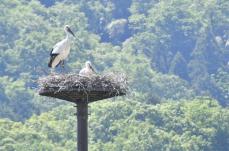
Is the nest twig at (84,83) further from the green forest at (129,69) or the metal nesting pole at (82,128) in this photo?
the green forest at (129,69)

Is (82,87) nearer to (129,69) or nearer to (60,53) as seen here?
(60,53)

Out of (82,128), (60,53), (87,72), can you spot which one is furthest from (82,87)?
(60,53)

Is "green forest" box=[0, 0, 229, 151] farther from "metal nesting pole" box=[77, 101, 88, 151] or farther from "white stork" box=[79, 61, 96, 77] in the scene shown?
"metal nesting pole" box=[77, 101, 88, 151]

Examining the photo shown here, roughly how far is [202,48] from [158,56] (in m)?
4.49

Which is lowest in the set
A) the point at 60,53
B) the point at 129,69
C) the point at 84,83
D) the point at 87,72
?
the point at 84,83

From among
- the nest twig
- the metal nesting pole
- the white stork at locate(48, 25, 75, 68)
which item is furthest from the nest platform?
the white stork at locate(48, 25, 75, 68)

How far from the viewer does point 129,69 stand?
136375 mm

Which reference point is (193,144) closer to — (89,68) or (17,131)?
(17,131)

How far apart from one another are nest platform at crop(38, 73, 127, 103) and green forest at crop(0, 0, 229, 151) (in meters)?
55.8

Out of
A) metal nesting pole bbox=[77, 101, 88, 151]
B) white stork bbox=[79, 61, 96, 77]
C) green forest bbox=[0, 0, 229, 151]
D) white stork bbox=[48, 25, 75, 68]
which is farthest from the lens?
green forest bbox=[0, 0, 229, 151]

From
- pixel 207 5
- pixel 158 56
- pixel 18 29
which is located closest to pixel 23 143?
pixel 18 29

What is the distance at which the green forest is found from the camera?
10656 centimetres

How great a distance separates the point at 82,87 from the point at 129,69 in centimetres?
10914

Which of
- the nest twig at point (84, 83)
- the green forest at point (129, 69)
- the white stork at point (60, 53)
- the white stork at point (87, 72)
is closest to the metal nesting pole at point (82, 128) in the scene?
the nest twig at point (84, 83)
